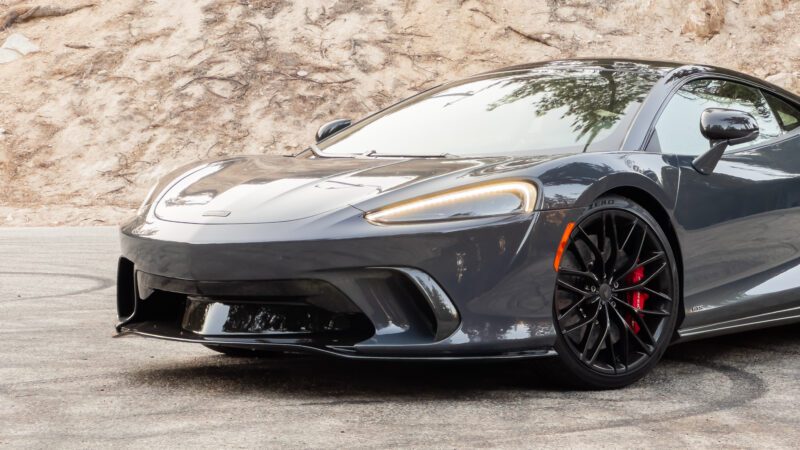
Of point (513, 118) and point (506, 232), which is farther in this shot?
point (513, 118)

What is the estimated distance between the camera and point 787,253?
502 cm

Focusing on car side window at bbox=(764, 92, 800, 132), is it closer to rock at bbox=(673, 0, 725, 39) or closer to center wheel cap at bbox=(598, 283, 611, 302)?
center wheel cap at bbox=(598, 283, 611, 302)

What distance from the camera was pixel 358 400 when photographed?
3.92 metres

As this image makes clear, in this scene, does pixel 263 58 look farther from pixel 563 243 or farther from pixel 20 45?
pixel 563 243

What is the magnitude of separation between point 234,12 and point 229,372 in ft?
51.2

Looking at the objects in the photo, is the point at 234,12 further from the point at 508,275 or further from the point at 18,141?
the point at 508,275

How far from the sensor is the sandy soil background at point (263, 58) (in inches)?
667

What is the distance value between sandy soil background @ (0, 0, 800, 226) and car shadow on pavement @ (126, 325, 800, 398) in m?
11.8

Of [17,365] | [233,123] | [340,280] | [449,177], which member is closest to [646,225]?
[449,177]

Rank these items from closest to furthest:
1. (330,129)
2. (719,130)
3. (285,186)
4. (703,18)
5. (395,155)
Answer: (285,186) < (719,130) < (395,155) < (330,129) < (703,18)

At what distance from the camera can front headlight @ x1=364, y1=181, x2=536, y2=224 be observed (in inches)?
150

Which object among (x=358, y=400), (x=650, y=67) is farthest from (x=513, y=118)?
(x=358, y=400)

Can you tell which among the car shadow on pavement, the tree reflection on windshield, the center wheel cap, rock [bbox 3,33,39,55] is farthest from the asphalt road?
rock [bbox 3,33,39,55]

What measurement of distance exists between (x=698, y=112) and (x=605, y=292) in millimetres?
1175
